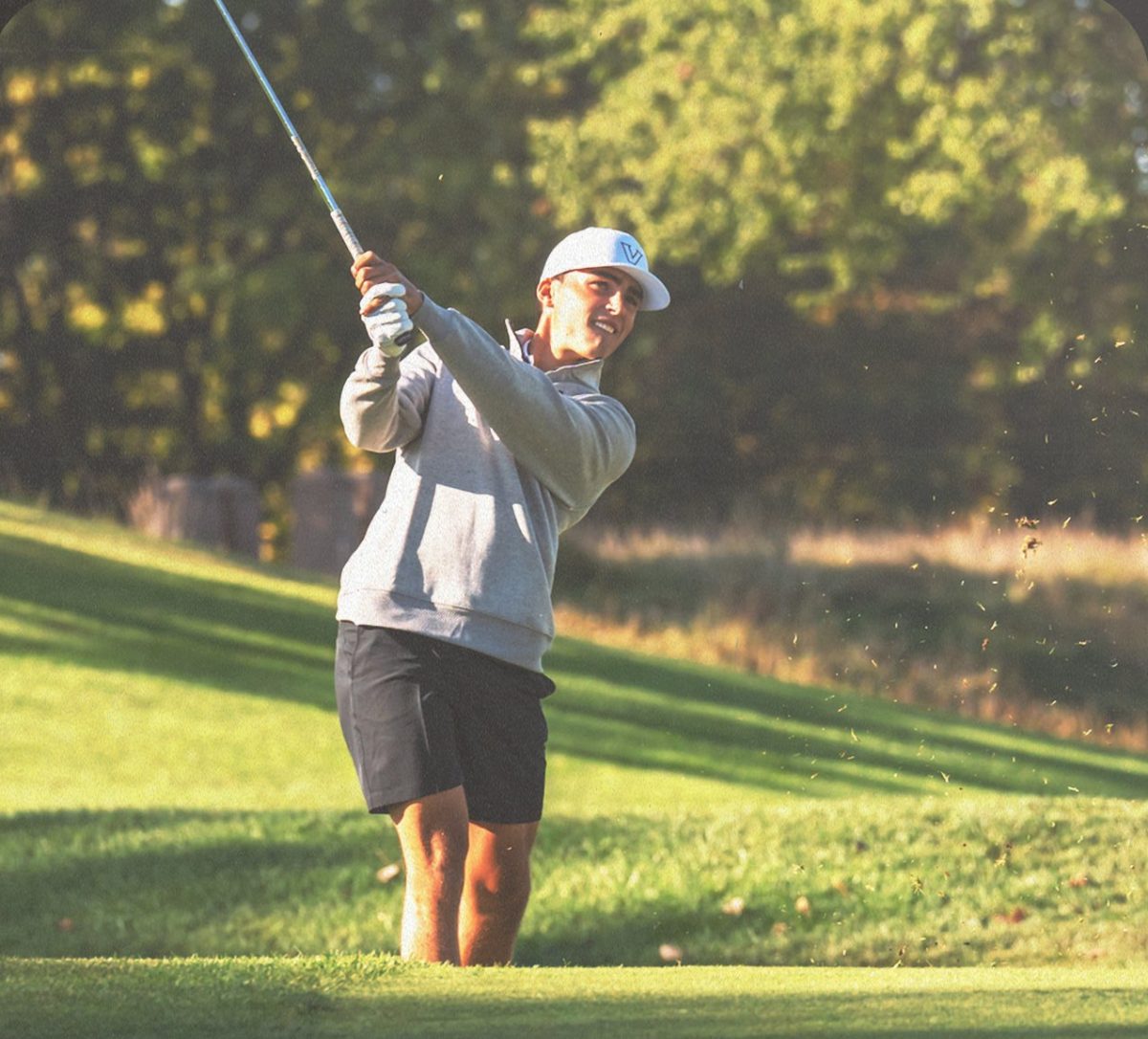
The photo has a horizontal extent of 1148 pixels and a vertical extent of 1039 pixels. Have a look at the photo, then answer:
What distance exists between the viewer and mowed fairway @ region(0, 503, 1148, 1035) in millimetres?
3982

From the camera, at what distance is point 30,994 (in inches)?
159

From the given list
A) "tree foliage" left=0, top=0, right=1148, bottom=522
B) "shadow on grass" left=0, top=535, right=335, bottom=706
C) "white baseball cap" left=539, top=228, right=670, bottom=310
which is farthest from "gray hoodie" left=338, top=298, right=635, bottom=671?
"tree foliage" left=0, top=0, right=1148, bottom=522

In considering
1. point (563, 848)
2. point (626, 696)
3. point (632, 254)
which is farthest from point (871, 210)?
point (632, 254)

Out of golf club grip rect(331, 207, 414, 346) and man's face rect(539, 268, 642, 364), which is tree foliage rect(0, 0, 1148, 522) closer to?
man's face rect(539, 268, 642, 364)

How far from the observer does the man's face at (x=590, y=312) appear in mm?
4477

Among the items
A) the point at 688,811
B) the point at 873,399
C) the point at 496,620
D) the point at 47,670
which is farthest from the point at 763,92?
the point at 496,620

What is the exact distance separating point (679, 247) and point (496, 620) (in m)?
16.6

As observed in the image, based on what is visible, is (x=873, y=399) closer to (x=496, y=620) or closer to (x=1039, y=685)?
(x=1039, y=685)

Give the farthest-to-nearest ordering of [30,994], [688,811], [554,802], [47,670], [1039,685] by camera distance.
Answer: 1. [1039,685]
2. [47,670]
3. [554,802]
4. [688,811]
5. [30,994]

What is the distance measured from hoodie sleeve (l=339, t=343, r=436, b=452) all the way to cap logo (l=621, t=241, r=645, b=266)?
0.49 meters

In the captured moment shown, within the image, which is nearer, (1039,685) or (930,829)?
(930,829)

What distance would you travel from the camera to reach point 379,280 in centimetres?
392

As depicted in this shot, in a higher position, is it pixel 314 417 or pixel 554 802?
pixel 314 417

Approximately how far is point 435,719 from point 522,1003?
2.07 feet
